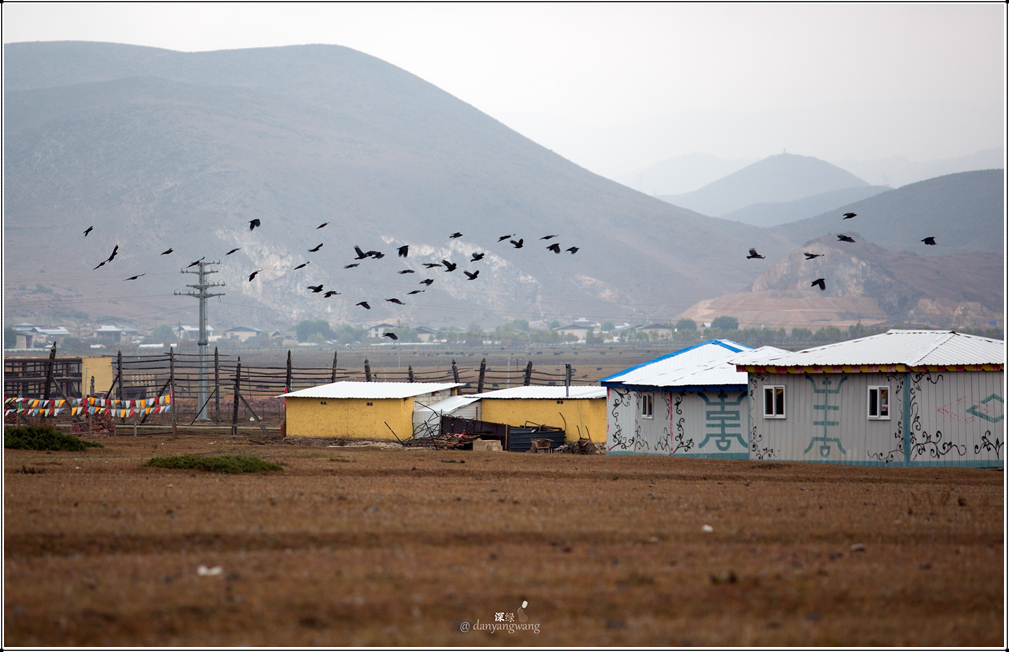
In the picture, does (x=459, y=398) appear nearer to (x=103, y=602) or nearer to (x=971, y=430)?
(x=971, y=430)

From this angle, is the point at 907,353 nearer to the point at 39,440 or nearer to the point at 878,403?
the point at 878,403

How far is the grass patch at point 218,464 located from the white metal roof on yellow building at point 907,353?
13.3m

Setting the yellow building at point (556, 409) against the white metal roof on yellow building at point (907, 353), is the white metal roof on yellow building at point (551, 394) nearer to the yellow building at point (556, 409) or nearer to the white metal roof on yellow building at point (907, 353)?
the yellow building at point (556, 409)

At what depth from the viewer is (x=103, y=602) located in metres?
6.40

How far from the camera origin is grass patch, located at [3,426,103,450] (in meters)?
20.9

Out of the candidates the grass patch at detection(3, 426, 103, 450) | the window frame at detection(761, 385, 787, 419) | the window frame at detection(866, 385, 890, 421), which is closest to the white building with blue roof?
the window frame at detection(761, 385, 787, 419)

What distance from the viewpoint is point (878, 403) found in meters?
22.2

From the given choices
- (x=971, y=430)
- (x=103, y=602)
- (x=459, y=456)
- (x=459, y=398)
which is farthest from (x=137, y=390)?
(x=103, y=602)

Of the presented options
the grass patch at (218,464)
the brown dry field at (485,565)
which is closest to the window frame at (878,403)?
the brown dry field at (485,565)

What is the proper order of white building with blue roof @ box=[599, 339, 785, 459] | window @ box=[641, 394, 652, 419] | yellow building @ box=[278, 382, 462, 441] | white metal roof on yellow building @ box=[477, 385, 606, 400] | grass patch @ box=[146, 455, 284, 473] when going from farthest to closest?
white metal roof on yellow building @ box=[477, 385, 606, 400] < yellow building @ box=[278, 382, 462, 441] < window @ box=[641, 394, 652, 419] < white building with blue roof @ box=[599, 339, 785, 459] < grass patch @ box=[146, 455, 284, 473]

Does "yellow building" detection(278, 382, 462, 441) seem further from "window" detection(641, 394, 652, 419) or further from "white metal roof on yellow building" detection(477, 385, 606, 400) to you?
"window" detection(641, 394, 652, 419)

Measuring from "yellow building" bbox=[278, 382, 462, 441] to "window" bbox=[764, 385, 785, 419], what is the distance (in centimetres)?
1250

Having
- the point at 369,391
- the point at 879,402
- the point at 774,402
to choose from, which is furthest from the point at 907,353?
the point at 369,391

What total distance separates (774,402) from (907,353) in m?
3.45
